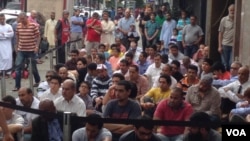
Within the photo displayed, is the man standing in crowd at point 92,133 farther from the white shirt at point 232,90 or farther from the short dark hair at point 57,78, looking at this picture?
the short dark hair at point 57,78

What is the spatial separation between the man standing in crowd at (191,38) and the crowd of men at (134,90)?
0.02 meters

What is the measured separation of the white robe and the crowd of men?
0.08 feet

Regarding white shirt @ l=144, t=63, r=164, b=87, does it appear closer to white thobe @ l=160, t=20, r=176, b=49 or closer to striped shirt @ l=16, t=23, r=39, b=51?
striped shirt @ l=16, t=23, r=39, b=51

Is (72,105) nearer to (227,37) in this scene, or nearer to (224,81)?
(224,81)

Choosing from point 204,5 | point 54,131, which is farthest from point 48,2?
point 54,131

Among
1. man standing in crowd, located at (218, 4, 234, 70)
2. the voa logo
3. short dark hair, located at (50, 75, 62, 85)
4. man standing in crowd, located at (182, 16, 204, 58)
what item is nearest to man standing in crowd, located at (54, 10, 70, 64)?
man standing in crowd, located at (182, 16, 204, 58)

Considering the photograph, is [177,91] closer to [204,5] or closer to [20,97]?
[20,97]

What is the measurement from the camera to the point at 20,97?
12.4 meters

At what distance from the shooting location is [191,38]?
22.6m

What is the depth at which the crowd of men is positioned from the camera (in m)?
10.0

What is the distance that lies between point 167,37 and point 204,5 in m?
3.83

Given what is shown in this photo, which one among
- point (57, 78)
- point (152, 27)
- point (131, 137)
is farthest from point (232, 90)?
point (152, 27)

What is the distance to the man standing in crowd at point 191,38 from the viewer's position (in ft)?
74.3

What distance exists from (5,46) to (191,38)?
5546mm
